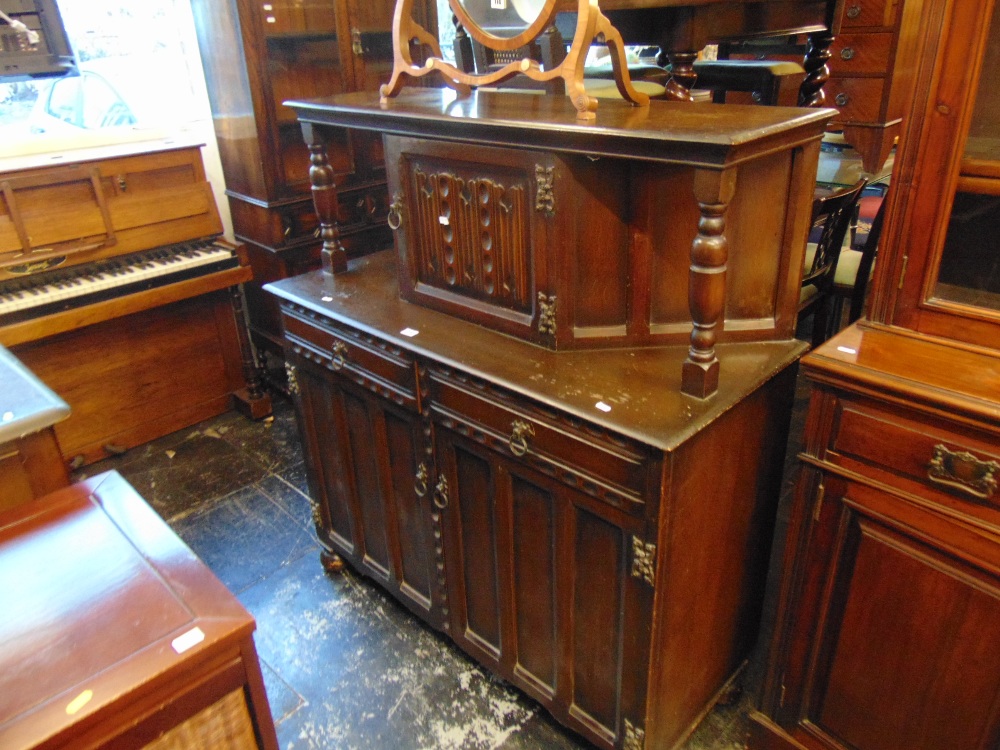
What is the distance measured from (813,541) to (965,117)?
81 cm

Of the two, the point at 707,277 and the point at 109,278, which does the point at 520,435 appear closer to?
the point at 707,277

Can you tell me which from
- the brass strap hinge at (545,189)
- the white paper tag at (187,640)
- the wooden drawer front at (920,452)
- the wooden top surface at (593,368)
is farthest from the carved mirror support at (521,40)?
the white paper tag at (187,640)

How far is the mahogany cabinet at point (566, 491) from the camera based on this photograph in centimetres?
138

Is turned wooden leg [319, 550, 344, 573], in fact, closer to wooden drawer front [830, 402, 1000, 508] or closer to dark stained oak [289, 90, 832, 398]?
dark stained oak [289, 90, 832, 398]

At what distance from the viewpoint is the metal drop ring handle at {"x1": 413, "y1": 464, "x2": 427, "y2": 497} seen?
1.82m

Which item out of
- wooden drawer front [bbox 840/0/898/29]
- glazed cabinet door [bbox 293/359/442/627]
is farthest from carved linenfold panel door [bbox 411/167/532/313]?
wooden drawer front [bbox 840/0/898/29]

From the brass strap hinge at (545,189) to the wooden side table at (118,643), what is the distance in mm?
932

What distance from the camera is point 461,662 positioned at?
2.05 meters

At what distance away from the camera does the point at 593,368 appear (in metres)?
1.52

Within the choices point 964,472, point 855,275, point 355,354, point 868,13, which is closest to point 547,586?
point 355,354

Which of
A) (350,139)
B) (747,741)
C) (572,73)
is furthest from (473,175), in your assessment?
(350,139)

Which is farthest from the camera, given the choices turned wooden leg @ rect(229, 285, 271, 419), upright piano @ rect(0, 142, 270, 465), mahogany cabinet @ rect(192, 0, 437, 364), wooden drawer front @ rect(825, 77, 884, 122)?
wooden drawer front @ rect(825, 77, 884, 122)

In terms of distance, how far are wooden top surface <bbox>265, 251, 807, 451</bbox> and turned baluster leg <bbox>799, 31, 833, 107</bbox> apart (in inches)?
73.2

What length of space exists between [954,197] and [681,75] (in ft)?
3.68
